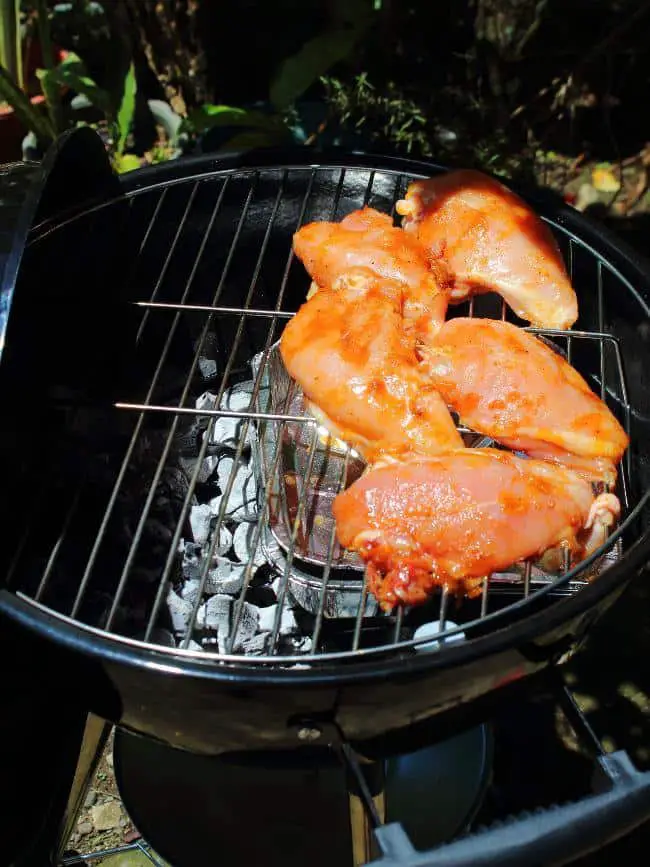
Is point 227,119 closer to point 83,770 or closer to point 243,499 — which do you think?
point 243,499

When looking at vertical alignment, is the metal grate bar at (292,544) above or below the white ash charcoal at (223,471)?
above

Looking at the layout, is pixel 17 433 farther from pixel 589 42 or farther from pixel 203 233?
pixel 589 42

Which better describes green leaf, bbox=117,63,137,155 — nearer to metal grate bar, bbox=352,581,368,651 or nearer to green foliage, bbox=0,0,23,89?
green foliage, bbox=0,0,23,89

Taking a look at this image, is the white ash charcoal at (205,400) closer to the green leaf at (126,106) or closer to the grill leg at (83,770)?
the grill leg at (83,770)

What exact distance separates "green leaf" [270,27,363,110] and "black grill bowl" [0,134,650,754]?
6.24ft

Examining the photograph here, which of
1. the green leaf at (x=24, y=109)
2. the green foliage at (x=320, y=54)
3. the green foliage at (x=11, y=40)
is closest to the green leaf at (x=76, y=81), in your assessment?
the green leaf at (x=24, y=109)

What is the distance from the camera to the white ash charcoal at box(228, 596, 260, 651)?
7.70 feet

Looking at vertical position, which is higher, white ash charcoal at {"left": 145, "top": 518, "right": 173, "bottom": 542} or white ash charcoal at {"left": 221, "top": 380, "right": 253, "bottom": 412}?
white ash charcoal at {"left": 221, "top": 380, "right": 253, "bottom": 412}

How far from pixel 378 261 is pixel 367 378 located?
479 millimetres

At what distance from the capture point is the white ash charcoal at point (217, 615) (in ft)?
7.71

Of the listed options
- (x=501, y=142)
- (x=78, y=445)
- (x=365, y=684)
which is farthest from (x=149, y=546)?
(x=501, y=142)

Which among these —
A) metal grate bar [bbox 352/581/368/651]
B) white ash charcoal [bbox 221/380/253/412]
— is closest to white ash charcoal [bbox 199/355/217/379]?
white ash charcoal [bbox 221/380/253/412]

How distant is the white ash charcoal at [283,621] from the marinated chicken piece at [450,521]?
2.40 ft

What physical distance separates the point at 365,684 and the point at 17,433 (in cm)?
104
